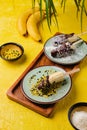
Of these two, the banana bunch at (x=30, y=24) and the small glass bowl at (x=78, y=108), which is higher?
the banana bunch at (x=30, y=24)

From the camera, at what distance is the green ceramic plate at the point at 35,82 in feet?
3.55

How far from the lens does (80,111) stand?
1035 millimetres

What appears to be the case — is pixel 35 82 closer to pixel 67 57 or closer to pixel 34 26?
pixel 67 57

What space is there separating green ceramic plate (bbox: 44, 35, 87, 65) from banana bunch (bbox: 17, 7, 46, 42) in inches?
3.1

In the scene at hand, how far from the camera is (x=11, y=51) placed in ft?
4.40

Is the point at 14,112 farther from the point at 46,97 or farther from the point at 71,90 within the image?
the point at 71,90

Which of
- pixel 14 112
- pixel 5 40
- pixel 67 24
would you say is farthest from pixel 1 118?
pixel 67 24

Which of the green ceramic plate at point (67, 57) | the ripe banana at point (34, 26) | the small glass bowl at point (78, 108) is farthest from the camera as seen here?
the ripe banana at point (34, 26)

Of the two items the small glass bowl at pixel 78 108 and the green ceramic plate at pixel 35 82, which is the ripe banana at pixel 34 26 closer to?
the green ceramic plate at pixel 35 82

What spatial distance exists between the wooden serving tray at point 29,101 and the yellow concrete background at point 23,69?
2 cm

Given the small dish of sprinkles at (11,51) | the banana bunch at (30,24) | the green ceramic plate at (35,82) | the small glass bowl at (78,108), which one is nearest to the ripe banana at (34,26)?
the banana bunch at (30,24)

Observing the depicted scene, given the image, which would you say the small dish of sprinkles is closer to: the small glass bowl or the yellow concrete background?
the yellow concrete background

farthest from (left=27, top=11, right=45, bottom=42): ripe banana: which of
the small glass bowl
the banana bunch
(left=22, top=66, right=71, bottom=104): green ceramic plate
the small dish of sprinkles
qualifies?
the small glass bowl

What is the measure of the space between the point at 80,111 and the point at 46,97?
0.50 feet
